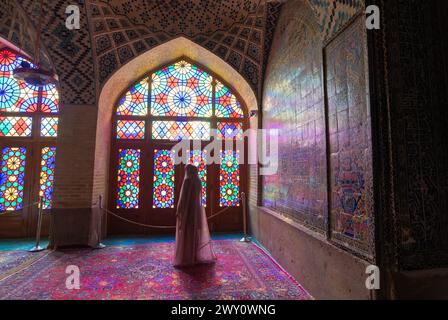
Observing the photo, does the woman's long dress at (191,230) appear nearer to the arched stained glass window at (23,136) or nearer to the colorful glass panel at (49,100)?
the arched stained glass window at (23,136)

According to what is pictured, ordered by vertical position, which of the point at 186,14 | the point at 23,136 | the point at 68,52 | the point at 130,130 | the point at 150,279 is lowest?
the point at 150,279

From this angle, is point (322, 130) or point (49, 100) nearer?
point (322, 130)

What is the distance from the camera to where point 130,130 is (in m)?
6.59

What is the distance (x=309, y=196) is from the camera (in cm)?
341

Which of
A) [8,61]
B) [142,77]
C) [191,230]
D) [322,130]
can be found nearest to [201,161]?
[142,77]

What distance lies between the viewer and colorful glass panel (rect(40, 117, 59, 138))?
6250 mm

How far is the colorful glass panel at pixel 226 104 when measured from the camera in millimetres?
6930

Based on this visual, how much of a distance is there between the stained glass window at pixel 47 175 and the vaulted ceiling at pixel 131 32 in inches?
65.1

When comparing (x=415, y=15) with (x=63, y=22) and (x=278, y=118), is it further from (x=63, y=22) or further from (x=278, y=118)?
(x=63, y=22)

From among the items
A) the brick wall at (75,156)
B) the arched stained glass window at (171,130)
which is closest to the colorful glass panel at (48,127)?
the brick wall at (75,156)

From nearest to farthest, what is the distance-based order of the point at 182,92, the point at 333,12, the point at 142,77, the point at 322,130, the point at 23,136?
1. the point at 333,12
2. the point at 322,130
3. the point at 23,136
4. the point at 142,77
5. the point at 182,92

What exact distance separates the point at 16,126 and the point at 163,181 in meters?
3.95

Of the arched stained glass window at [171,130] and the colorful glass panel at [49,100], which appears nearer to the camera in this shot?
the colorful glass panel at [49,100]

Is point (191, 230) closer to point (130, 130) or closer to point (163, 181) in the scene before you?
point (163, 181)
